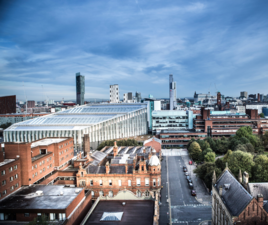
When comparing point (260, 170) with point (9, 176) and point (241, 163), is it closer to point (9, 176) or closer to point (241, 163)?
point (241, 163)

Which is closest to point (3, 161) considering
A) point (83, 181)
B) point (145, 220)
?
point (83, 181)

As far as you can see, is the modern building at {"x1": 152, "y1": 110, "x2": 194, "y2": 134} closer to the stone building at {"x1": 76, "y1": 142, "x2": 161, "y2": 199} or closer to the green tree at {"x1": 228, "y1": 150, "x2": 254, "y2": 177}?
the green tree at {"x1": 228, "y1": 150, "x2": 254, "y2": 177}

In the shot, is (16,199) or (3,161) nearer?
(16,199)

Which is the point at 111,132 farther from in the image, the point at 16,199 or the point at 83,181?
the point at 16,199

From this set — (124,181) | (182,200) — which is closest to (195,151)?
(182,200)

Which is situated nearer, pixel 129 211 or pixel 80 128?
pixel 129 211
